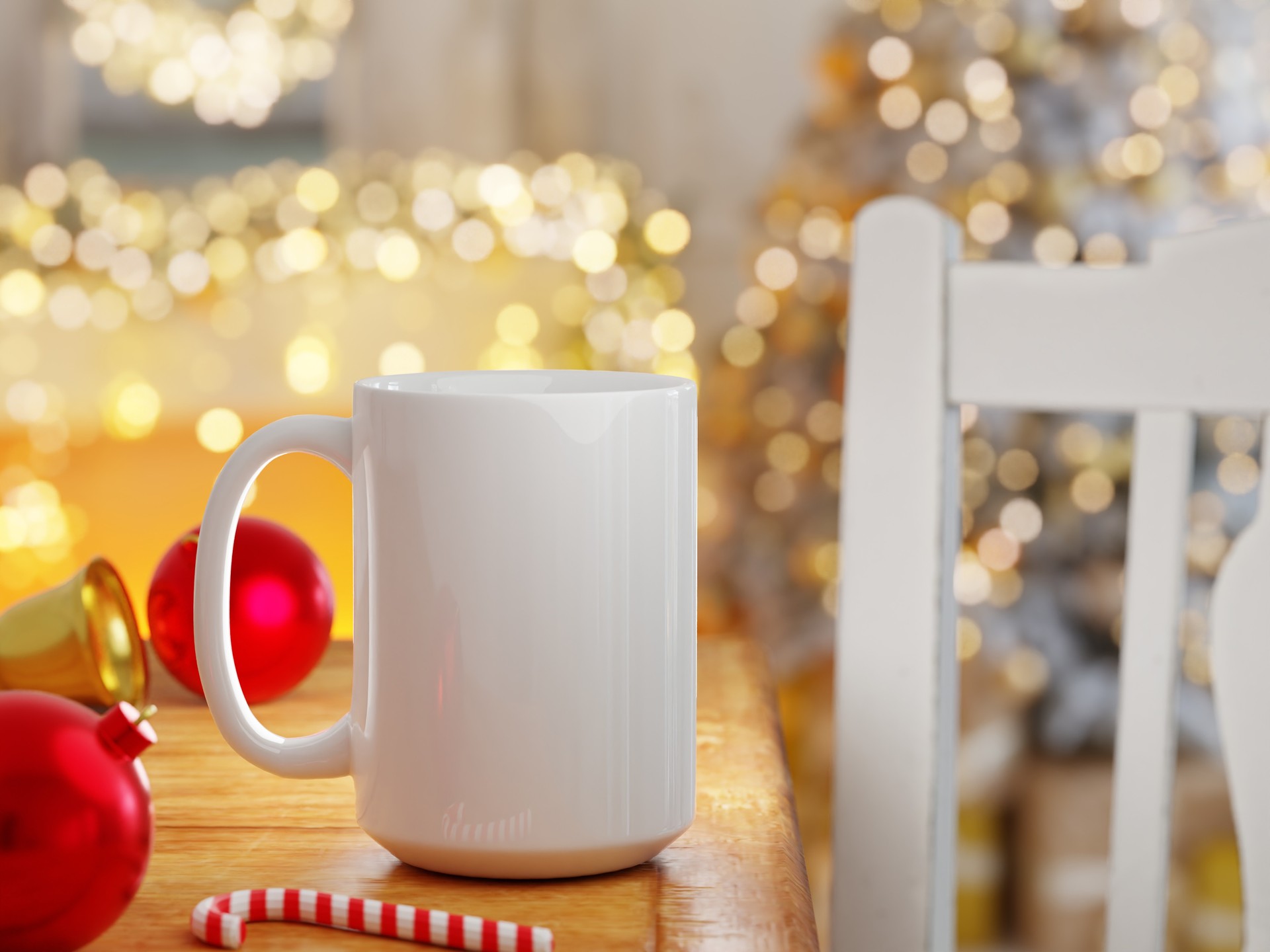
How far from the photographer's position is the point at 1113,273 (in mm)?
501

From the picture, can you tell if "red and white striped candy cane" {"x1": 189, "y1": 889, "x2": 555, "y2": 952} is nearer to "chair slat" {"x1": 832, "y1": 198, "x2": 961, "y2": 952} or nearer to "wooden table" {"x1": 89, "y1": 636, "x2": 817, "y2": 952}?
"wooden table" {"x1": 89, "y1": 636, "x2": 817, "y2": 952}

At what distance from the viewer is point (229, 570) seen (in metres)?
0.36

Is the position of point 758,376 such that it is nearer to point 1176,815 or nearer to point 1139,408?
point 1176,815

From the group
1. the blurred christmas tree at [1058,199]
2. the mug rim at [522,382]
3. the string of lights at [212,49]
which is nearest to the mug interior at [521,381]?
the mug rim at [522,382]

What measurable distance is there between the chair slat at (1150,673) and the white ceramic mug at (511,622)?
0.23 m

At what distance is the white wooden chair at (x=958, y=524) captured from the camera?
1.55ft

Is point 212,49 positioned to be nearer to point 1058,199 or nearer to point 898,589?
point 1058,199

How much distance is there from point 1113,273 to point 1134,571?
0.40 ft

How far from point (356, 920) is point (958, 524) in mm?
340

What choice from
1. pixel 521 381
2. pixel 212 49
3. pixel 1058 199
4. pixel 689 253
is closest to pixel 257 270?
pixel 212 49

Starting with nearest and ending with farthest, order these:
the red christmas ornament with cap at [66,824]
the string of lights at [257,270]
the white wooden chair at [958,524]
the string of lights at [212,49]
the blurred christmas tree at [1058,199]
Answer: the red christmas ornament with cap at [66,824], the white wooden chair at [958,524], the blurred christmas tree at [1058,199], the string of lights at [257,270], the string of lights at [212,49]

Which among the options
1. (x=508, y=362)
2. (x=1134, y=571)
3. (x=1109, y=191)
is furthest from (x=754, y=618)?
(x=1134, y=571)

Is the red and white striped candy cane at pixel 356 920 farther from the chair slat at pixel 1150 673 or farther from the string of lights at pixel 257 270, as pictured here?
the string of lights at pixel 257 270

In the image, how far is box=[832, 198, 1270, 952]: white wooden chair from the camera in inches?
18.6
